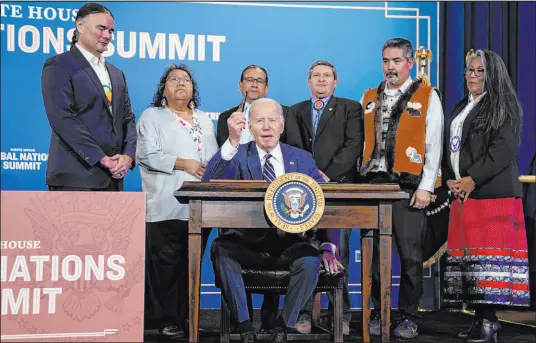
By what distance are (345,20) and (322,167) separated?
1645mm

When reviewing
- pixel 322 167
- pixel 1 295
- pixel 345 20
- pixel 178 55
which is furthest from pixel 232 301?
pixel 345 20

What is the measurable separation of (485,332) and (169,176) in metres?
1.94

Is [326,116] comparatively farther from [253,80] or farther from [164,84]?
[164,84]

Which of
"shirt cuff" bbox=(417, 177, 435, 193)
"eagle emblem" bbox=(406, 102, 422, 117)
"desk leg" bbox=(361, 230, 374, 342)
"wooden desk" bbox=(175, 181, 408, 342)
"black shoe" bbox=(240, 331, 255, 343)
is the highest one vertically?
"eagle emblem" bbox=(406, 102, 422, 117)

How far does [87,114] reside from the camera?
3.49 meters

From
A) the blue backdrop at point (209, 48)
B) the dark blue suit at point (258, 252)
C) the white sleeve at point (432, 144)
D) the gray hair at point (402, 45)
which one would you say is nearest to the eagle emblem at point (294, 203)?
the dark blue suit at point (258, 252)

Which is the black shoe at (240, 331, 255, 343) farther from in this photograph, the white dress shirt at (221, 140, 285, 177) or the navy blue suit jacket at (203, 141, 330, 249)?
the white dress shirt at (221, 140, 285, 177)

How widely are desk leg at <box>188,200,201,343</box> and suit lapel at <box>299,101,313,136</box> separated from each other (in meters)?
1.27

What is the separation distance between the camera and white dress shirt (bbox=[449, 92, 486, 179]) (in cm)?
376

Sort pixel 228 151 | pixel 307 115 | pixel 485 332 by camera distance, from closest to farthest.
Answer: pixel 228 151, pixel 485 332, pixel 307 115

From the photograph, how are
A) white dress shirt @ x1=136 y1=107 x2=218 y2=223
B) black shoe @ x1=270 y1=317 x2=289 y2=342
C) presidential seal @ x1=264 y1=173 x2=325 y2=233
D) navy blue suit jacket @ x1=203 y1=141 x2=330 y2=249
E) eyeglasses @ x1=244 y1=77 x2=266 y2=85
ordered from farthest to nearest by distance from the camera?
eyeglasses @ x1=244 y1=77 x2=266 y2=85 → white dress shirt @ x1=136 y1=107 x2=218 y2=223 → navy blue suit jacket @ x1=203 y1=141 x2=330 y2=249 → black shoe @ x1=270 y1=317 x2=289 y2=342 → presidential seal @ x1=264 y1=173 x2=325 y2=233

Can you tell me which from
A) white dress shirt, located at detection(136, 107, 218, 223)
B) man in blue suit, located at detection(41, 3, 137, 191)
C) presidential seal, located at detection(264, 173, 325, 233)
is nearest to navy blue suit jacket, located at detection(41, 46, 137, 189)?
man in blue suit, located at detection(41, 3, 137, 191)

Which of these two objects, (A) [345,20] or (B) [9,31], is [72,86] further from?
(A) [345,20]

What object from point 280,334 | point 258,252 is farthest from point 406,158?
point 280,334
